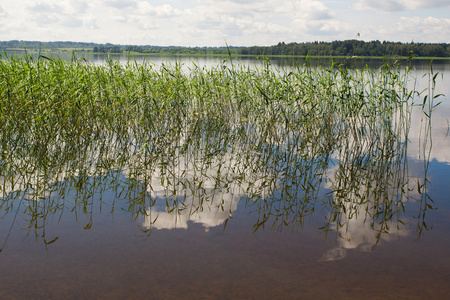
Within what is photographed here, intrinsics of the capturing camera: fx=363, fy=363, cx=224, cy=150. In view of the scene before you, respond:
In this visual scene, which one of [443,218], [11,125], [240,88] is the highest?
[240,88]

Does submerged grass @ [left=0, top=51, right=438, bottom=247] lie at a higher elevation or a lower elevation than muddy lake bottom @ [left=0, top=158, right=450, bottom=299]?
higher

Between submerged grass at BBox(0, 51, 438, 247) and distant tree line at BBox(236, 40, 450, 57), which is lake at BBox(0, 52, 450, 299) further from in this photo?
distant tree line at BBox(236, 40, 450, 57)

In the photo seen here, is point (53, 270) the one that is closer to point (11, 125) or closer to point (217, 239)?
point (217, 239)

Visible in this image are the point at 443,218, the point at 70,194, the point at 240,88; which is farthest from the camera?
the point at 240,88

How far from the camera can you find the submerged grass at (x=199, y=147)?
496 cm

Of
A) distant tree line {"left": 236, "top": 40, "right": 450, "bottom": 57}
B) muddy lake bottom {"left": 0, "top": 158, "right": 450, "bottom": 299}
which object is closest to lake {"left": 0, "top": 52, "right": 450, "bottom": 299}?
muddy lake bottom {"left": 0, "top": 158, "right": 450, "bottom": 299}

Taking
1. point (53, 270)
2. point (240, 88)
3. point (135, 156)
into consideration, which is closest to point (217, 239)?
point (53, 270)

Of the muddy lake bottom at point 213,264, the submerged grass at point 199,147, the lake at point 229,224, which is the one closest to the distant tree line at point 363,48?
the submerged grass at point 199,147

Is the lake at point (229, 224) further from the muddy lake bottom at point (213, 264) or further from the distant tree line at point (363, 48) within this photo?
the distant tree line at point (363, 48)

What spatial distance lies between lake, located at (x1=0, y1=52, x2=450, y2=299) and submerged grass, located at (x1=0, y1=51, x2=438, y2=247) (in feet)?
0.14

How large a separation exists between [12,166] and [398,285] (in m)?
5.61

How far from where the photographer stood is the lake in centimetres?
303

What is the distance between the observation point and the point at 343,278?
10.2 feet

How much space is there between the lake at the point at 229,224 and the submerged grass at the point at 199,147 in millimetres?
42
